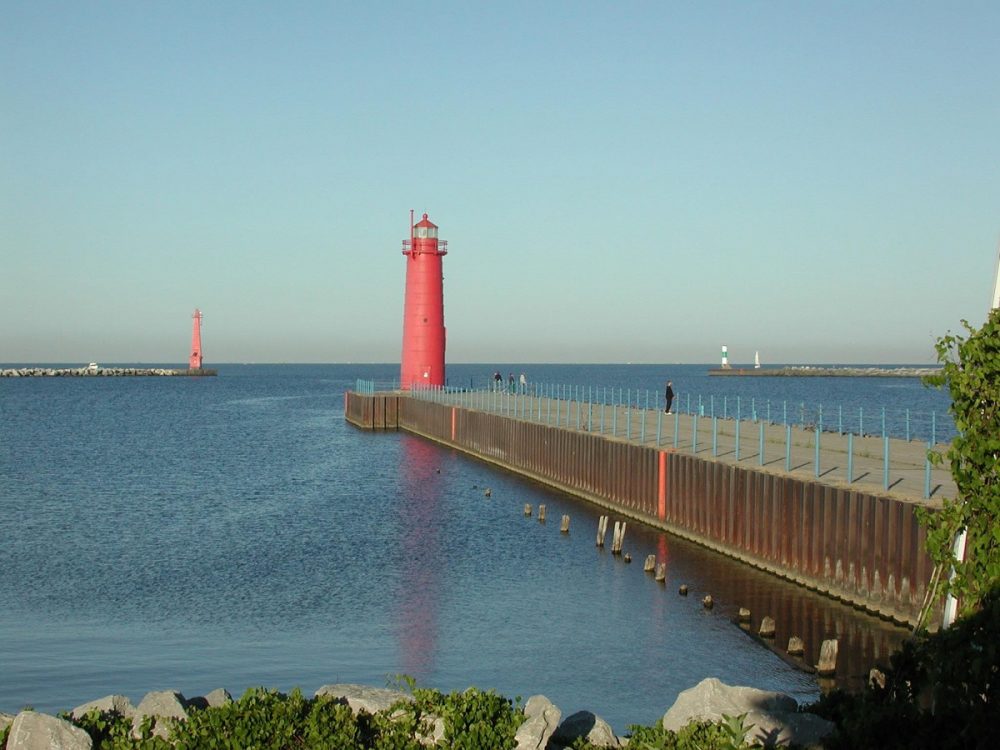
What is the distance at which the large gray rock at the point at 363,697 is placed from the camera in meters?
10.6

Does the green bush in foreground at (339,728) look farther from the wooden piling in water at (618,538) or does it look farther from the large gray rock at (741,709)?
the wooden piling in water at (618,538)

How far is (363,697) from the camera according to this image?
10750 mm

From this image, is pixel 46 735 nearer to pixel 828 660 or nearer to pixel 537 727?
pixel 537 727

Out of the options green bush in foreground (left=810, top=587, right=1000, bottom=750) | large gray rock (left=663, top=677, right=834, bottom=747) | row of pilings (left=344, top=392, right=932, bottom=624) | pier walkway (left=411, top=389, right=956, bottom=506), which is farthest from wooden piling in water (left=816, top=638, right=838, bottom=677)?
green bush in foreground (left=810, top=587, right=1000, bottom=750)

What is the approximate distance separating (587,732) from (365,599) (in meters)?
12.9

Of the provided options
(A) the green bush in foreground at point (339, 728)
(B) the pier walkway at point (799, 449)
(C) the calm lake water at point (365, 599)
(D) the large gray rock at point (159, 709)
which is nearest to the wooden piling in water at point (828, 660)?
(C) the calm lake water at point (365, 599)

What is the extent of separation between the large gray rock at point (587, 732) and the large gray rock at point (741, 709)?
0.51 meters

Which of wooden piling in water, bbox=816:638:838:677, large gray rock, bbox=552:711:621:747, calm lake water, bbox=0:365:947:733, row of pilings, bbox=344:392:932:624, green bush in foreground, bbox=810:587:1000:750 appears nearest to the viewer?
green bush in foreground, bbox=810:587:1000:750

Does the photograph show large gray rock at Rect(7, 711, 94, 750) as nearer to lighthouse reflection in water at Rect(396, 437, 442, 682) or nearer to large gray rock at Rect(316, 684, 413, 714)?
large gray rock at Rect(316, 684, 413, 714)

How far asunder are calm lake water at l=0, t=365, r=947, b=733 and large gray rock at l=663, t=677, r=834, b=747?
4012mm

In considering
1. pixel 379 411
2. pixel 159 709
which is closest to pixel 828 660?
pixel 159 709

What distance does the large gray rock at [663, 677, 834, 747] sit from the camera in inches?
364

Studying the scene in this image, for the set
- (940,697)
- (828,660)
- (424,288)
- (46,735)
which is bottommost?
(828,660)

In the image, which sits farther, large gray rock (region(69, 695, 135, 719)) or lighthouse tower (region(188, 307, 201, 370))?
lighthouse tower (region(188, 307, 201, 370))
